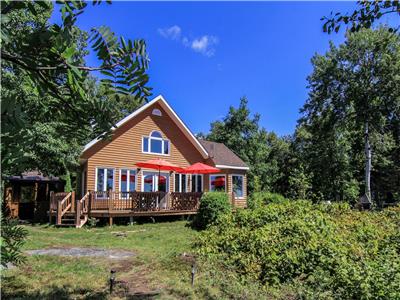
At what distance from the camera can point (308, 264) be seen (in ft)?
19.9

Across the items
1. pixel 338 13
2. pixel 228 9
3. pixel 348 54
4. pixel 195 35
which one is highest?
pixel 348 54

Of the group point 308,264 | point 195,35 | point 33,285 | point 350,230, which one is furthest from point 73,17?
point 350,230

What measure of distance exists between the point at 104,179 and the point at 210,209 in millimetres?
7094

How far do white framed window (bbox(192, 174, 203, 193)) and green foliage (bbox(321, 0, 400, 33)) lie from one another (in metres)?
19.4

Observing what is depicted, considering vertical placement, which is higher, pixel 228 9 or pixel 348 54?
pixel 348 54

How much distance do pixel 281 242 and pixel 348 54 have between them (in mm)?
25305

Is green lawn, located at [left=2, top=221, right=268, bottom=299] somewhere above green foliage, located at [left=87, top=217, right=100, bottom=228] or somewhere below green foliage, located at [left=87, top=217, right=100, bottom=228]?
above

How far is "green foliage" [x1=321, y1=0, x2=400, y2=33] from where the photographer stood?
2821 millimetres

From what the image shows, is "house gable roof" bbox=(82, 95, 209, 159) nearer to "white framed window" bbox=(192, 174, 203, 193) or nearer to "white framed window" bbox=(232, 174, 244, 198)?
"white framed window" bbox=(192, 174, 203, 193)

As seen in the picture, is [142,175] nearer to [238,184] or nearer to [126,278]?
[238,184]

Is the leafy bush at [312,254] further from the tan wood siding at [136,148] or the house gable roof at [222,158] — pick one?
the house gable roof at [222,158]

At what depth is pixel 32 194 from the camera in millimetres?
24453

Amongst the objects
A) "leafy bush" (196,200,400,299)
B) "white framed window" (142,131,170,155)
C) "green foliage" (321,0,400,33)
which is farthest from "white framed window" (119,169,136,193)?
"green foliage" (321,0,400,33)

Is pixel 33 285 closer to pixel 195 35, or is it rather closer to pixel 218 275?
pixel 218 275
